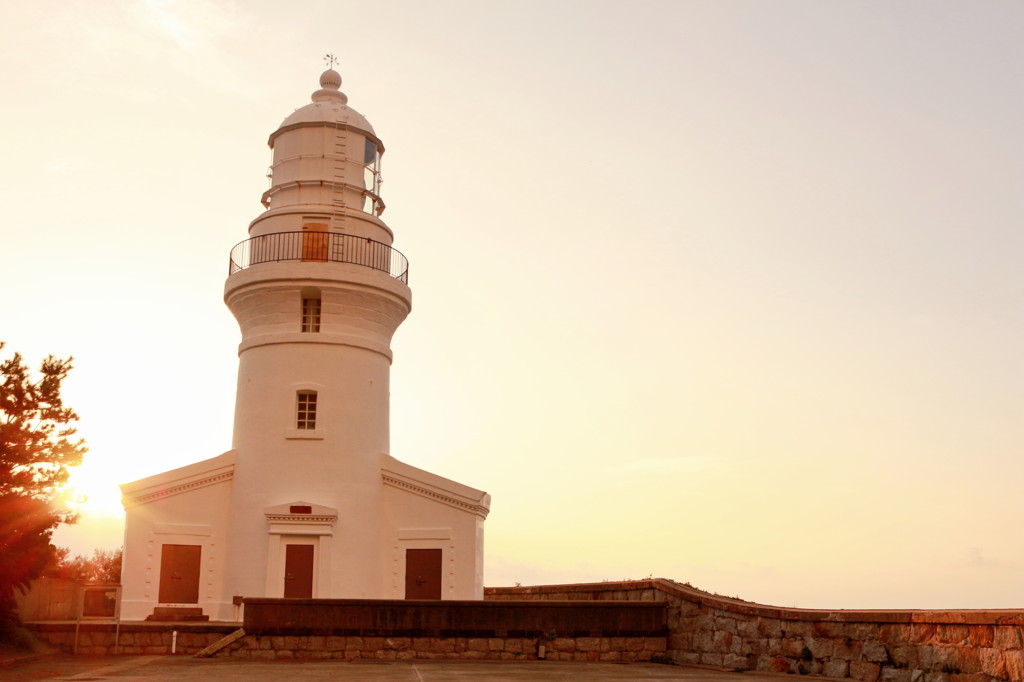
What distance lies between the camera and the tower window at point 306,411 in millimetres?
26906

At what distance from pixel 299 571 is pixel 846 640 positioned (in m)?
15.4

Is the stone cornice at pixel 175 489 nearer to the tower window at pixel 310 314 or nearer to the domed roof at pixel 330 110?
the tower window at pixel 310 314

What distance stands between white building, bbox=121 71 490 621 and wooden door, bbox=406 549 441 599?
36 mm

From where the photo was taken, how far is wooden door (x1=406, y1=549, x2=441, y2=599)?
26.5 metres

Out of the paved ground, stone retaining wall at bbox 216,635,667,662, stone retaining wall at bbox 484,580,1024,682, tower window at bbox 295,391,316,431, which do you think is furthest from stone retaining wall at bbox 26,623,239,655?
stone retaining wall at bbox 484,580,1024,682

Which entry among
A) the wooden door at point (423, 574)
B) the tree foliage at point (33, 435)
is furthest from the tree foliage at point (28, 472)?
the wooden door at point (423, 574)

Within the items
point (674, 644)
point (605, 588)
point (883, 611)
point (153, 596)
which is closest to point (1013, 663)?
point (883, 611)

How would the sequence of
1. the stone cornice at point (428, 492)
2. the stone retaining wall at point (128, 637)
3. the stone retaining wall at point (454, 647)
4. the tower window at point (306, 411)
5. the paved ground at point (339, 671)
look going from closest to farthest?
the paved ground at point (339, 671)
the stone retaining wall at point (454, 647)
the stone retaining wall at point (128, 637)
the tower window at point (306, 411)
the stone cornice at point (428, 492)

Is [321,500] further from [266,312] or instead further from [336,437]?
[266,312]

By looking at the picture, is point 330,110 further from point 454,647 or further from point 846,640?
point 846,640

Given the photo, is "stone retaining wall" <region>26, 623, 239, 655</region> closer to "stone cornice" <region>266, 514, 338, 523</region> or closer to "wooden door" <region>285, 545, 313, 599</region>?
"wooden door" <region>285, 545, 313, 599</region>

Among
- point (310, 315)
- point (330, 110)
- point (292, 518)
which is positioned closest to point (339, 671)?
point (292, 518)

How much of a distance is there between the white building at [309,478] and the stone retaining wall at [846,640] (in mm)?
9066

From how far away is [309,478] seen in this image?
2639cm
